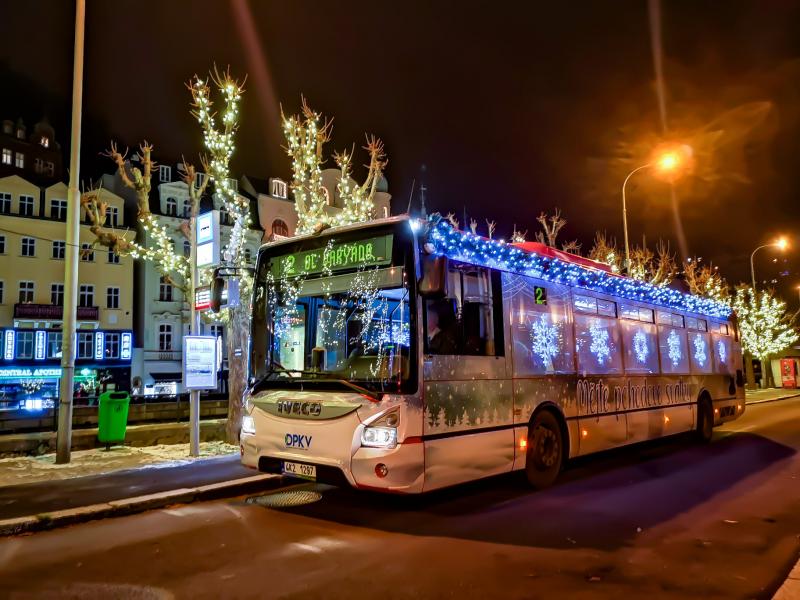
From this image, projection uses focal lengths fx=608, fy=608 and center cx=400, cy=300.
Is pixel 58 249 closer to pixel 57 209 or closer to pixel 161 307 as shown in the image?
pixel 57 209

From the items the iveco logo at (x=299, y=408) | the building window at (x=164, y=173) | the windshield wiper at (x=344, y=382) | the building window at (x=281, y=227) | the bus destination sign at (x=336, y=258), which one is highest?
the building window at (x=164, y=173)

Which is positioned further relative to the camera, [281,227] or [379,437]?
[281,227]

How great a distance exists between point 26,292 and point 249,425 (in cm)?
3605

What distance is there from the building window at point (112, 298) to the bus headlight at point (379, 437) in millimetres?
37811

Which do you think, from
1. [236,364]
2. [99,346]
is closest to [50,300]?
[99,346]

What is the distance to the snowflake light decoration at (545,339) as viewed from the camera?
341 inches

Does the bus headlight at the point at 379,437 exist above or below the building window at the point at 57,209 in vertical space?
below

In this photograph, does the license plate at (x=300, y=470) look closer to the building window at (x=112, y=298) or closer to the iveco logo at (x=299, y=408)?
the iveco logo at (x=299, y=408)

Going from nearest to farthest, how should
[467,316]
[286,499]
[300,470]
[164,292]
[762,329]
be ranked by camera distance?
[300,470]
[467,316]
[286,499]
[164,292]
[762,329]

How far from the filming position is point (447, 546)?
6.07m

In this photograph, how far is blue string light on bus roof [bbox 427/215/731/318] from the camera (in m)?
7.28

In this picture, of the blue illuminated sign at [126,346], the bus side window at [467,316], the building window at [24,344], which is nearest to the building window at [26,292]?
the building window at [24,344]

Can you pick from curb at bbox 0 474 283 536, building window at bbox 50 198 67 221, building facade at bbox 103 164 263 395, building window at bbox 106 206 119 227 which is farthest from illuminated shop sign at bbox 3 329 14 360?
curb at bbox 0 474 283 536

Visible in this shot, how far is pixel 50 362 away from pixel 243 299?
1163 inches
